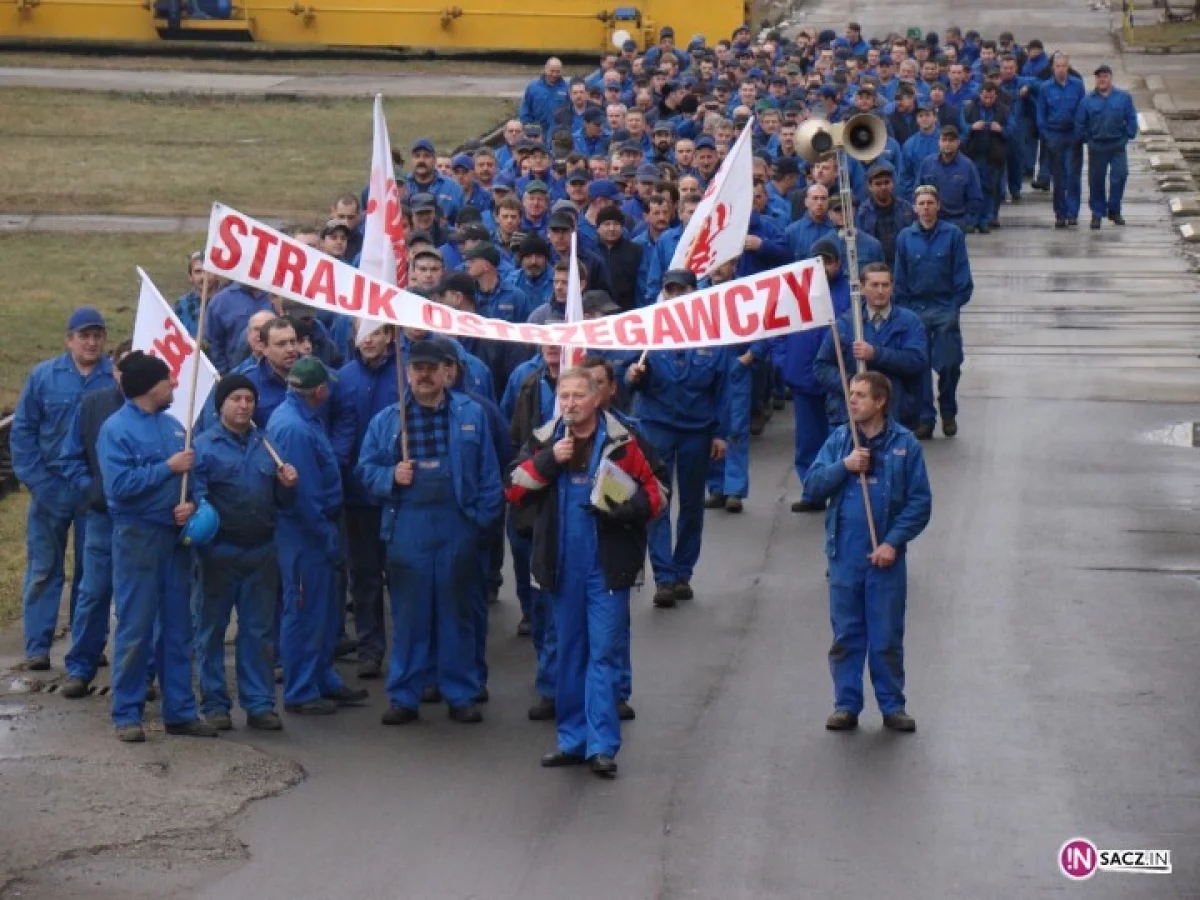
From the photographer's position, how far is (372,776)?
34.5 feet

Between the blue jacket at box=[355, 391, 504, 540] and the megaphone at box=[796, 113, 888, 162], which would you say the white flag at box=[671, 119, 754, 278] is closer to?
the megaphone at box=[796, 113, 888, 162]

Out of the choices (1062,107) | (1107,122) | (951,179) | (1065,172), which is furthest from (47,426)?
(1062,107)

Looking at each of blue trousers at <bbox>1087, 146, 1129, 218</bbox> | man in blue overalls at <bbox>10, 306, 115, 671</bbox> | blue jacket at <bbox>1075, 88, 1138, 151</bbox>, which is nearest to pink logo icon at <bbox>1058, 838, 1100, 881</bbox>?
man in blue overalls at <bbox>10, 306, 115, 671</bbox>

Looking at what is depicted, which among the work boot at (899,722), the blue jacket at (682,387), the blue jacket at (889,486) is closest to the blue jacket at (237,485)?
the blue jacket at (889,486)

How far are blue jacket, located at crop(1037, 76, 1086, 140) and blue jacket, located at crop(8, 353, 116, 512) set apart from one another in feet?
63.2

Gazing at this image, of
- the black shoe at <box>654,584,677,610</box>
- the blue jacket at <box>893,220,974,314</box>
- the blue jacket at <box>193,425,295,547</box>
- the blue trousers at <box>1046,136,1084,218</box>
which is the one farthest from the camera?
the blue trousers at <box>1046,136,1084,218</box>

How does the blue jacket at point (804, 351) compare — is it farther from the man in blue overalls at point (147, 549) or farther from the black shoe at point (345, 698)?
the man in blue overalls at point (147, 549)

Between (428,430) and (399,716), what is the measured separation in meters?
1.47

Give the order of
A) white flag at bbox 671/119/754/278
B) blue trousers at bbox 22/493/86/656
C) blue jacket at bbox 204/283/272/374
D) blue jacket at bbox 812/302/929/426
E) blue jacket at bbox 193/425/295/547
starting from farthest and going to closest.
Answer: blue jacket at bbox 812/302/929/426
blue jacket at bbox 204/283/272/374
white flag at bbox 671/119/754/278
blue trousers at bbox 22/493/86/656
blue jacket at bbox 193/425/295/547

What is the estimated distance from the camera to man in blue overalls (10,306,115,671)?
1237 centimetres

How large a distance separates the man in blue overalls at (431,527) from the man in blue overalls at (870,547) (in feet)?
5.77

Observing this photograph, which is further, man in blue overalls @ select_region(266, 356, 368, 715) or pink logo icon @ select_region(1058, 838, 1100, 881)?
man in blue overalls @ select_region(266, 356, 368, 715)

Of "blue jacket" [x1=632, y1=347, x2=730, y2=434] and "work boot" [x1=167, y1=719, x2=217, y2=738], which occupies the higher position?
"blue jacket" [x1=632, y1=347, x2=730, y2=434]

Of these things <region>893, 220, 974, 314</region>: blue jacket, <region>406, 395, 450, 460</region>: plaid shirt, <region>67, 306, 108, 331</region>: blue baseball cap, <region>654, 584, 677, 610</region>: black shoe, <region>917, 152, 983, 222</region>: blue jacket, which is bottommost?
<region>654, 584, 677, 610</region>: black shoe
